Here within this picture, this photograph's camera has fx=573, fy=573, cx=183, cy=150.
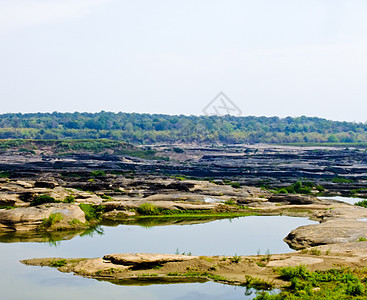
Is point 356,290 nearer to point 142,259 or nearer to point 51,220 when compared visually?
point 142,259

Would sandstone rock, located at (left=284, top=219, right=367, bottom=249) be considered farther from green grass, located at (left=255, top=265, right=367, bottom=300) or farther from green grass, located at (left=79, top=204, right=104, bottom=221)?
green grass, located at (left=79, top=204, right=104, bottom=221)

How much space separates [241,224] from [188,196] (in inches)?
386

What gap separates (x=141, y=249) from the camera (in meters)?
31.5

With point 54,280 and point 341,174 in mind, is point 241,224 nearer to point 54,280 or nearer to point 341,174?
point 54,280

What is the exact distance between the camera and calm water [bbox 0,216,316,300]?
22.5 metres

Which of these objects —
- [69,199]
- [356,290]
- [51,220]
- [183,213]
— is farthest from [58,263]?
[183,213]

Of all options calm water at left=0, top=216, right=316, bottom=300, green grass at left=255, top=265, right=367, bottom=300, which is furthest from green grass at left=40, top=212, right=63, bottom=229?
green grass at left=255, top=265, right=367, bottom=300

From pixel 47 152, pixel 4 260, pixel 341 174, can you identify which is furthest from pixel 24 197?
pixel 47 152

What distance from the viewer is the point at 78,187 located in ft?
190

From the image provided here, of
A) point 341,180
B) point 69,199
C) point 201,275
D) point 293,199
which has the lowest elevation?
point 201,275

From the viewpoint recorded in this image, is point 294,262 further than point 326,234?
No

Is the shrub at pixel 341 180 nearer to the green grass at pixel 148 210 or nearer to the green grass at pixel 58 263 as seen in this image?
the green grass at pixel 148 210

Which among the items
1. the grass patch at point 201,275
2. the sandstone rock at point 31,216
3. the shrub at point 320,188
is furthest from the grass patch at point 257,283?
the shrub at point 320,188

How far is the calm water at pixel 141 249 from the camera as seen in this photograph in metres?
22.5
